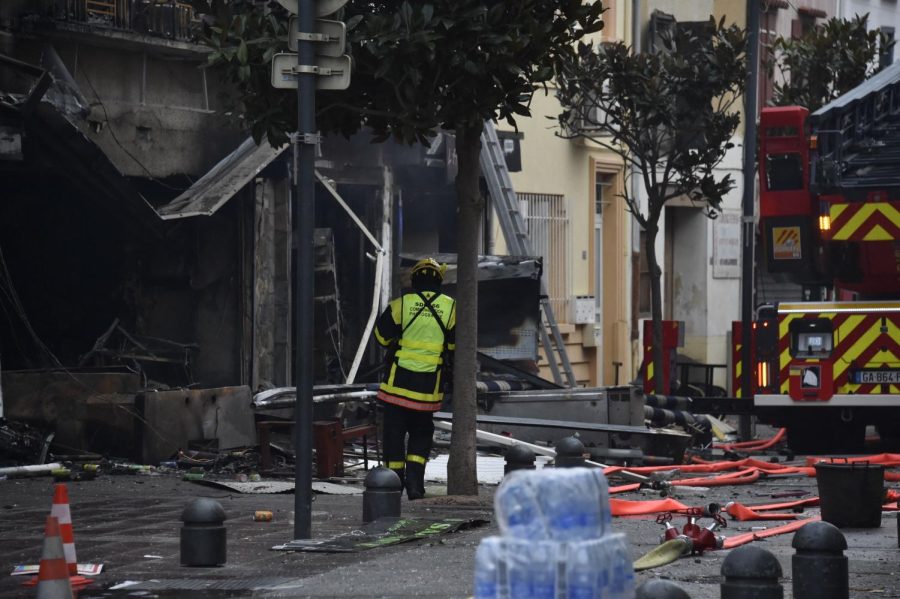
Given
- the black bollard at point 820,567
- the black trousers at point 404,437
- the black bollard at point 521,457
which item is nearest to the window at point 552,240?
the black trousers at point 404,437

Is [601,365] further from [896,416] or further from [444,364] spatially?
[444,364]

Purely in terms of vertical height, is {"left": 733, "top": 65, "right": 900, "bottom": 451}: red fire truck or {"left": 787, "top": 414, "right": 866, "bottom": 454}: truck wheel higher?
{"left": 733, "top": 65, "right": 900, "bottom": 451}: red fire truck

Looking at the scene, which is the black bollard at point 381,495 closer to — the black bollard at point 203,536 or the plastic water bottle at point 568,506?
the black bollard at point 203,536

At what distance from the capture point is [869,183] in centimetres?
1461

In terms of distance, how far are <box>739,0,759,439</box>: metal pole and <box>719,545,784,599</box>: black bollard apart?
11.6 metres

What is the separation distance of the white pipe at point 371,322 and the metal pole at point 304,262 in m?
7.94

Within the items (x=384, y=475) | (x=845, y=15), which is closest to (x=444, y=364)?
(x=384, y=475)

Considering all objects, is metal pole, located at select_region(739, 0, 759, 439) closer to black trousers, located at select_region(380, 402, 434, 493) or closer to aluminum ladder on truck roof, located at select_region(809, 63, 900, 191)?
aluminum ladder on truck roof, located at select_region(809, 63, 900, 191)

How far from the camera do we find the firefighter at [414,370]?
1102 cm

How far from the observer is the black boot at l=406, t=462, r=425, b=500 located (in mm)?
10977

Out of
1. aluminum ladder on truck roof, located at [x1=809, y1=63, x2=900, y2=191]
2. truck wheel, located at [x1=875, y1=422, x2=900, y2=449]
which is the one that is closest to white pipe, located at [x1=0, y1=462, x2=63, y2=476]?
aluminum ladder on truck roof, located at [x1=809, y1=63, x2=900, y2=191]

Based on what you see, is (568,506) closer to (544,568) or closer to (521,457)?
(544,568)

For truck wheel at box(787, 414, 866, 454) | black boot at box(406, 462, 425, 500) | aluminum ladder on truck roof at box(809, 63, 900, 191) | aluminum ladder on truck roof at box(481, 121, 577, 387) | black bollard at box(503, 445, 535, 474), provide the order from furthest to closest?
aluminum ladder on truck roof at box(481, 121, 577, 387)
truck wheel at box(787, 414, 866, 454)
aluminum ladder on truck roof at box(809, 63, 900, 191)
black boot at box(406, 462, 425, 500)
black bollard at box(503, 445, 535, 474)

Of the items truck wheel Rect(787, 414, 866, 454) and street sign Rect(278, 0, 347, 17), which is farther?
truck wheel Rect(787, 414, 866, 454)
